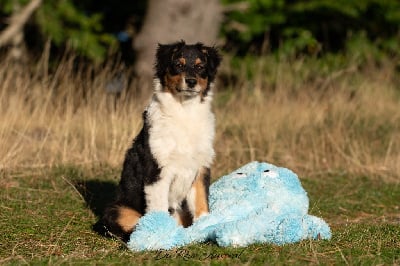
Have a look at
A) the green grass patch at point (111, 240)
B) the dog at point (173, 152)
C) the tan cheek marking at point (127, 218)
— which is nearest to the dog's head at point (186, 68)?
the dog at point (173, 152)

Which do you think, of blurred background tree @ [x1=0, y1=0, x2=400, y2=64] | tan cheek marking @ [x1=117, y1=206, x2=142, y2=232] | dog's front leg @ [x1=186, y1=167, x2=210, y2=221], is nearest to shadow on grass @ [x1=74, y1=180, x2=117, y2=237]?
tan cheek marking @ [x1=117, y1=206, x2=142, y2=232]

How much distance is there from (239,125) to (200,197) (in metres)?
4.72

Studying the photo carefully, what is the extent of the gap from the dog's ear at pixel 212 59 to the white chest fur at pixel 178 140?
0.29m

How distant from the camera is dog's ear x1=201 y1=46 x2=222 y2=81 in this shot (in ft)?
20.9

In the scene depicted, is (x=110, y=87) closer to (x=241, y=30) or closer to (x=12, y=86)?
(x=12, y=86)

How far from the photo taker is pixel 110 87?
10992mm

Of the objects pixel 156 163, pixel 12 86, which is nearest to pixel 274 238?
pixel 156 163

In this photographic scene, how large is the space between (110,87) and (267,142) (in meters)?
2.52

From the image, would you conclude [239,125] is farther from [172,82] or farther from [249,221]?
[249,221]

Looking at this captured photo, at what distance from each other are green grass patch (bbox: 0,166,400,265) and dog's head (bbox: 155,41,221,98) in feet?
4.45

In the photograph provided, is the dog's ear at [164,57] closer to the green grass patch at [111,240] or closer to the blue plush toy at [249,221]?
the blue plush toy at [249,221]

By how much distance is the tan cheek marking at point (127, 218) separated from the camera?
5781 millimetres

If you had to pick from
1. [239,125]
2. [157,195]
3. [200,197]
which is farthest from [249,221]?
[239,125]

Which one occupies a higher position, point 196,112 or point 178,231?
point 196,112
